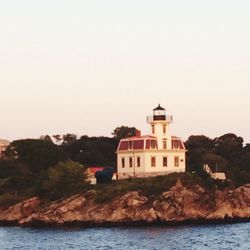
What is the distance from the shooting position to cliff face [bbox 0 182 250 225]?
304 ft

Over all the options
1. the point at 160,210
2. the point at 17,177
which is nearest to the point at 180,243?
the point at 160,210

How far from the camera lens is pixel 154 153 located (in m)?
109

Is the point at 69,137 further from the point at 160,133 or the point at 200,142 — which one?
the point at 160,133

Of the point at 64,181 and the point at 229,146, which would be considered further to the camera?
the point at 229,146

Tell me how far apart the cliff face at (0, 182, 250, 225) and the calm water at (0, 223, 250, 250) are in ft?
13.3

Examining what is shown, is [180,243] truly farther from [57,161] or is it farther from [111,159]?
[111,159]

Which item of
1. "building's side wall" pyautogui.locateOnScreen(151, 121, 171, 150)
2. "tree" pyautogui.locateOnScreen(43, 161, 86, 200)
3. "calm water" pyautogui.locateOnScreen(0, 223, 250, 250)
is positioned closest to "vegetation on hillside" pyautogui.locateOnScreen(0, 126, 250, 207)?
"tree" pyautogui.locateOnScreen(43, 161, 86, 200)

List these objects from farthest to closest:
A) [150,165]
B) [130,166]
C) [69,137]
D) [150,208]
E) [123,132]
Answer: [69,137], [123,132], [130,166], [150,165], [150,208]

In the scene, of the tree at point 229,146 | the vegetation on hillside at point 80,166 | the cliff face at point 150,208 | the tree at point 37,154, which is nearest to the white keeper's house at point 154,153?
the vegetation on hillside at point 80,166

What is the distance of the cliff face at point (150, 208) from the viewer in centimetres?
9256

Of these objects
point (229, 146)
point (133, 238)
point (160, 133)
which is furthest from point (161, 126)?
point (229, 146)

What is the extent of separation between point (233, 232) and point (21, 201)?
29.4 meters

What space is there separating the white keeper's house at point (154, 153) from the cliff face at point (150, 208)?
12357 millimetres

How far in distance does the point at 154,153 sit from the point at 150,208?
17.4 m
